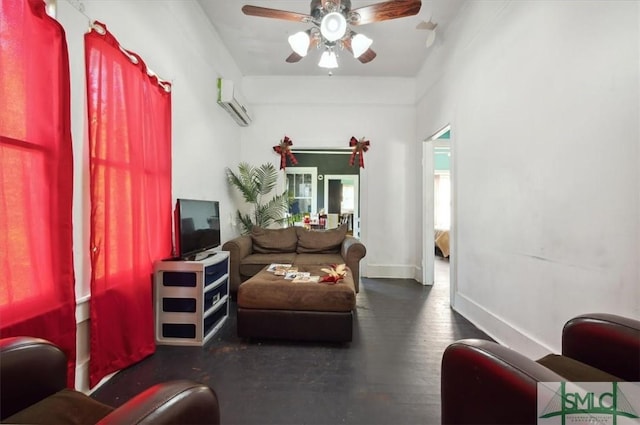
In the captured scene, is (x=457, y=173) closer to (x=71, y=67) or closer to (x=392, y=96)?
(x=392, y=96)

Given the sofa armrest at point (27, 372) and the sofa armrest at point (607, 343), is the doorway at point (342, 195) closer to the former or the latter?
the sofa armrest at point (607, 343)

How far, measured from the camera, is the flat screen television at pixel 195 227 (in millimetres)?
2162

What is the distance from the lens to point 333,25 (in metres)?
2.17

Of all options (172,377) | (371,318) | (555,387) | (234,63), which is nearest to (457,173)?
(371,318)

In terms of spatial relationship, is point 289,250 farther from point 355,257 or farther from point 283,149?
point 283,149

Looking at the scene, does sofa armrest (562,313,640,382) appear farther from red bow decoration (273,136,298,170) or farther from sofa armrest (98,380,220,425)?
red bow decoration (273,136,298,170)

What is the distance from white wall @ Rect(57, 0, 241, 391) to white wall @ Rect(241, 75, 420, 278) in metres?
0.57

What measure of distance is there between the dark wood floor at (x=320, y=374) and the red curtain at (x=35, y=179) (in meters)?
0.64

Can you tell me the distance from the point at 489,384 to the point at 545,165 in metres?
1.65

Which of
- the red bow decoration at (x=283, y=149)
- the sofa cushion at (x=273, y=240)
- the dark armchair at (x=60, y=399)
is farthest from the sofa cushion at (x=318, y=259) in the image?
the dark armchair at (x=60, y=399)

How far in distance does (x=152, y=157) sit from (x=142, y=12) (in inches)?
43.4

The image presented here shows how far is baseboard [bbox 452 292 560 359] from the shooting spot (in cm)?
182

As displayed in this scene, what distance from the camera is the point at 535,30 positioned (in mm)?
1859

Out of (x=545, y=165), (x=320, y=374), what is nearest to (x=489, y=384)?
(x=320, y=374)
